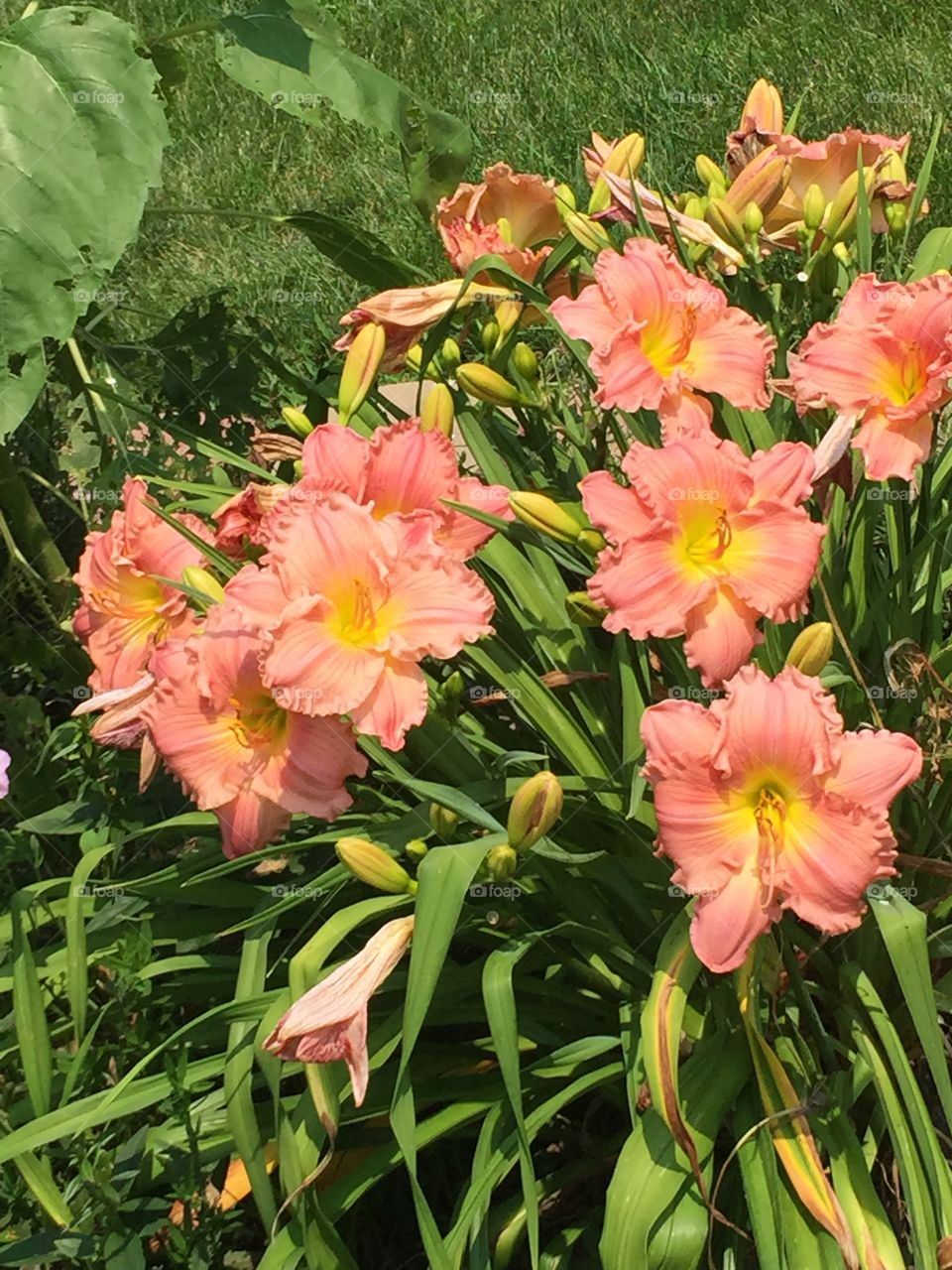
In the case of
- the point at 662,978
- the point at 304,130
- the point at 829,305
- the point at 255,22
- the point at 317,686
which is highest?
the point at 255,22

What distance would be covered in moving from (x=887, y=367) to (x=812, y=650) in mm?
294

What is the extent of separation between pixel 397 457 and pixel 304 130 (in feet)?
8.82

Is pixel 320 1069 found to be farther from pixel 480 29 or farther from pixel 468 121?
pixel 480 29

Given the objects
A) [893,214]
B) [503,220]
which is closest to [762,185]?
[893,214]

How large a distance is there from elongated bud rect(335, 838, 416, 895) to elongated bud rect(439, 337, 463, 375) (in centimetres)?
58

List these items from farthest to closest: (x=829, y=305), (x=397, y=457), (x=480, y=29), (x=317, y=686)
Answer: (x=480, y=29) < (x=829, y=305) < (x=397, y=457) < (x=317, y=686)

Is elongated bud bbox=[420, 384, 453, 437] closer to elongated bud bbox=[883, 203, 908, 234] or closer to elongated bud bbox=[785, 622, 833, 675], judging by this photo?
elongated bud bbox=[785, 622, 833, 675]

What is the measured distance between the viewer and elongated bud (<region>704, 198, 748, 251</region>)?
1466 millimetres

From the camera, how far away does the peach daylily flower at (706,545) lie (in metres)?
1.11

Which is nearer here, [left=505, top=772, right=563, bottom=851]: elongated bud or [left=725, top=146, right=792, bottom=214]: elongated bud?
[left=505, top=772, right=563, bottom=851]: elongated bud

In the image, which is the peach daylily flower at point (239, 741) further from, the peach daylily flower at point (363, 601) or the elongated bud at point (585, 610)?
the elongated bud at point (585, 610)

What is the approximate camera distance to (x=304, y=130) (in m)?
3.58

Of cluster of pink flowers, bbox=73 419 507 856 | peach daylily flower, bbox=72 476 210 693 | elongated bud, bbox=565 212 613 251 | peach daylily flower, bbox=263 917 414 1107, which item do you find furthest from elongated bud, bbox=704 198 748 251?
peach daylily flower, bbox=263 917 414 1107

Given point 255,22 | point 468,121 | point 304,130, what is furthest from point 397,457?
point 304,130
